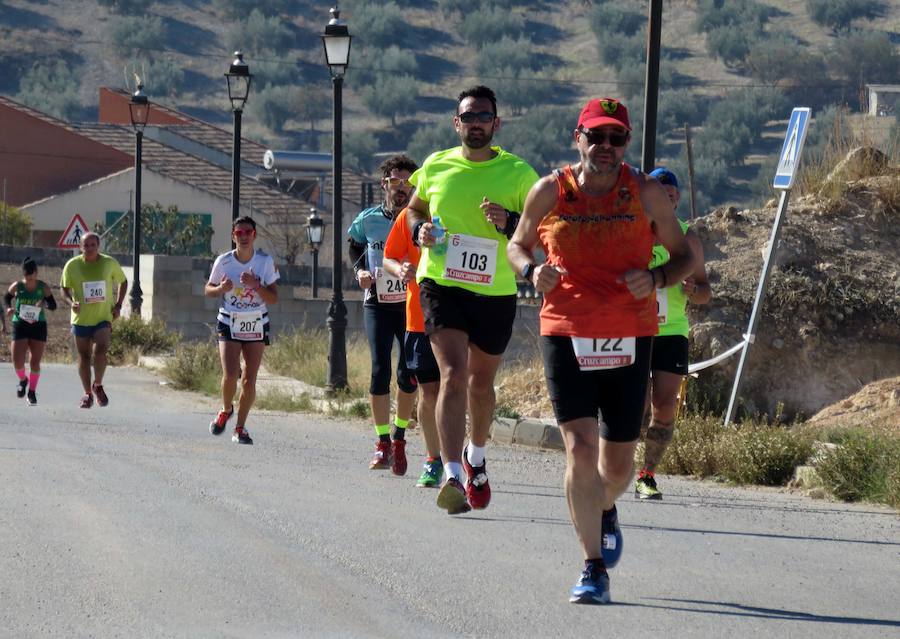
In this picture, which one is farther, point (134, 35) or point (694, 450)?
point (134, 35)

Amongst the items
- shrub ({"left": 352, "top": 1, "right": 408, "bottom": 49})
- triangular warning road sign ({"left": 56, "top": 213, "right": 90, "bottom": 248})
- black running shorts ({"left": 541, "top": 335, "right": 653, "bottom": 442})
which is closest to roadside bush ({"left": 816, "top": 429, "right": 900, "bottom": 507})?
black running shorts ({"left": 541, "top": 335, "right": 653, "bottom": 442})

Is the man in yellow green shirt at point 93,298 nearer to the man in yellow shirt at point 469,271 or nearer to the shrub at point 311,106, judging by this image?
the man in yellow shirt at point 469,271

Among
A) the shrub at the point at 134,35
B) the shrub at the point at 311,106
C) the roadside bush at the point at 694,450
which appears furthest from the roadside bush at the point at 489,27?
the roadside bush at the point at 694,450

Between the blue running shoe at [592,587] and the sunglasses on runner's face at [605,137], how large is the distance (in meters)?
1.76

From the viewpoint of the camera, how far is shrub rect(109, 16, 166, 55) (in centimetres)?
14188

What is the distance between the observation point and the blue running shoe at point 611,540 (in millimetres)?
7562

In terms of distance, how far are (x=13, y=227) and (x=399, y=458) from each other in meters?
50.2

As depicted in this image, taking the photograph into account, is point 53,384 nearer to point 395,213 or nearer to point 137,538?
point 395,213

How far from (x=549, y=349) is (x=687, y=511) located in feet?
10.9

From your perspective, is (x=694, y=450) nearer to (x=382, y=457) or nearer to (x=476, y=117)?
(x=382, y=457)

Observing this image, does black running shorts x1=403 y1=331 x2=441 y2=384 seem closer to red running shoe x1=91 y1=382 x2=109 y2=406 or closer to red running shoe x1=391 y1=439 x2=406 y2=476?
red running shoe x1=391 y1=439 x2=406 y2=476

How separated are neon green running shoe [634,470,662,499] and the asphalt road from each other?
0.08 meters

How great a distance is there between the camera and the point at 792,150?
13.7 metres

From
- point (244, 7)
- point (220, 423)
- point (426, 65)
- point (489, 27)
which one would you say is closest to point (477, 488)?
point (220, 423)
